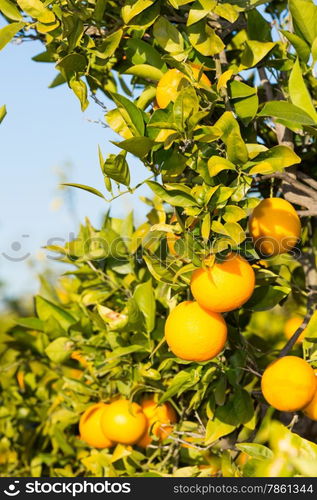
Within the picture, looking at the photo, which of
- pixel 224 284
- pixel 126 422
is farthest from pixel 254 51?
pixel 126 422

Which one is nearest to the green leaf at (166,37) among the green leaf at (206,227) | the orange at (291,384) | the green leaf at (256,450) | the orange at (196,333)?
the green leaf at (206,227)

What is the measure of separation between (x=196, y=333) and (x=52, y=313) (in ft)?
2.04

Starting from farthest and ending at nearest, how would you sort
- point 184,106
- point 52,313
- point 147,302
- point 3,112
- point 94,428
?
point 52,313
point 94,428
point 147,302
point 3,112
point 184,106

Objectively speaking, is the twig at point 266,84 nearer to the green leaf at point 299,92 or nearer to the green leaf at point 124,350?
the green leaf at point 299,92

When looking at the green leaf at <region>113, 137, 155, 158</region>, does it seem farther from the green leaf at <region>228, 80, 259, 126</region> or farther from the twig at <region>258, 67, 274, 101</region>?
the twig at <region>258, 67, 274, 101</region>

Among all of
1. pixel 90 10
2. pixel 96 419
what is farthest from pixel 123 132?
pixel 96 419

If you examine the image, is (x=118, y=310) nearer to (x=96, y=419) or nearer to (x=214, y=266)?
(x=96, y=419)

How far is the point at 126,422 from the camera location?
4.04ft

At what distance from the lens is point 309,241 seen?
143 cm

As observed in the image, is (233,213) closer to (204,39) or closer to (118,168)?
(118,168)

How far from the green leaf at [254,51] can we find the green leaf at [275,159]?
17 cm

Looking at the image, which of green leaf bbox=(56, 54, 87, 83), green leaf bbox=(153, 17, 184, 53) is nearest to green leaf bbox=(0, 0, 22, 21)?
green leaf bbox=(56, 54, 87, 83)

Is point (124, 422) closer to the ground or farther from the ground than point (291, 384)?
closer to the ground

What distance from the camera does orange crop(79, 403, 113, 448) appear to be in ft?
4.42
